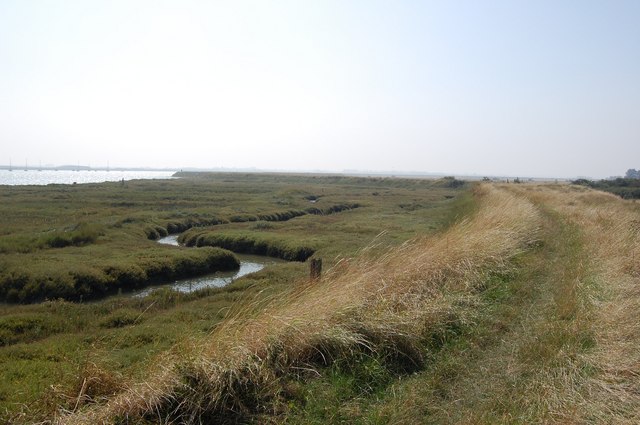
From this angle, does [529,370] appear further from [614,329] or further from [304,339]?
[304,339]

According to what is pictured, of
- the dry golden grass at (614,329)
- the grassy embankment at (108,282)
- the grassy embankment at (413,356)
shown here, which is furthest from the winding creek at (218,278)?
the dry golden grass at (614,329)

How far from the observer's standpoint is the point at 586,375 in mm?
6062

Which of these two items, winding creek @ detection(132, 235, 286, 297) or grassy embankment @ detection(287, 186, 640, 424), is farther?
winding creek @ detection(132, 235, 286, 297)

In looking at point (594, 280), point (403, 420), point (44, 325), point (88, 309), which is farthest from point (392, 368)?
point (88, 309)

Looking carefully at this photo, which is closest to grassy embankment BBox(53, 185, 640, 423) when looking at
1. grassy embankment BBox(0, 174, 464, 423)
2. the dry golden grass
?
the dry golden grass

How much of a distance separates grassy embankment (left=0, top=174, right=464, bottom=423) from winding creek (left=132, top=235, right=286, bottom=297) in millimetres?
920

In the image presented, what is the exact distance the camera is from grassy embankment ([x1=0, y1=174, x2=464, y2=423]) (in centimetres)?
712

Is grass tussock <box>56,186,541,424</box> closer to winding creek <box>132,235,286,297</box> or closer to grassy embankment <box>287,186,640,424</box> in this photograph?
grassy embankment <box>287,186,640,424</box>

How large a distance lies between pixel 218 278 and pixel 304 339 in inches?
646

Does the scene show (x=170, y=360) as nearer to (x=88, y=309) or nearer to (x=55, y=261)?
(x=88, y=309)

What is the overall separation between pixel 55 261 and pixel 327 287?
57.5 feet

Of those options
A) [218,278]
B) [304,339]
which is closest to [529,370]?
[304,339]

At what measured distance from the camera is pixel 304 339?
7203 mm

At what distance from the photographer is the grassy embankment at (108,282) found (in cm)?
712
